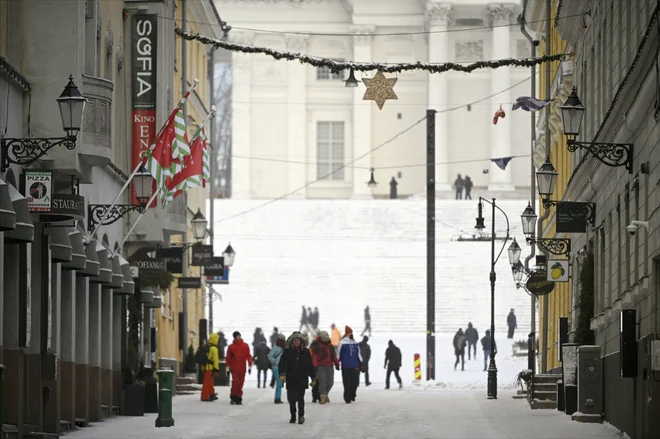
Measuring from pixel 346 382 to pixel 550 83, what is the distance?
29.7 ft

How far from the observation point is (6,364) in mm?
21781

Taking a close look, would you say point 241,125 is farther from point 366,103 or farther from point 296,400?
point 296,400

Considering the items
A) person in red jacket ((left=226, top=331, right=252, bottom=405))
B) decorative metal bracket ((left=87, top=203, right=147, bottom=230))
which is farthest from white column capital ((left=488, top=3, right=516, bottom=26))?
decorative metal bracket ((left=87, top=203, right=147, bottom=230))

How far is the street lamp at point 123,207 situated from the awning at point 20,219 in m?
5.38

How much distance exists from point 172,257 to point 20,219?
47.9 ft

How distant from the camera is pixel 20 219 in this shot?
20922mm

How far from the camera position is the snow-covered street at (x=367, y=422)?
2419 centimetres

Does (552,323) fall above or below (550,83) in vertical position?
below

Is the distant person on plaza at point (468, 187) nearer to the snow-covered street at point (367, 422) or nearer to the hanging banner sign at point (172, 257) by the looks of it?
the snow-covered street at point (367, 422)

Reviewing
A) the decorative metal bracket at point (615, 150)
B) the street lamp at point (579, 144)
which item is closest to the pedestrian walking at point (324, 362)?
the street lamp at point (579, 144)

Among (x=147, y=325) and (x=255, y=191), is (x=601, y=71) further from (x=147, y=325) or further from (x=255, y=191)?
(x=255, y=191)

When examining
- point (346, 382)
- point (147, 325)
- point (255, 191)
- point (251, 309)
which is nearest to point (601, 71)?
point (346, 382)

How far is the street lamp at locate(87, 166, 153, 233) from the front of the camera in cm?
2712

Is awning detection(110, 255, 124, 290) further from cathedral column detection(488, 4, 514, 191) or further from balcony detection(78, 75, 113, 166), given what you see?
cathedral column detection(488, 4, 514, 191)
